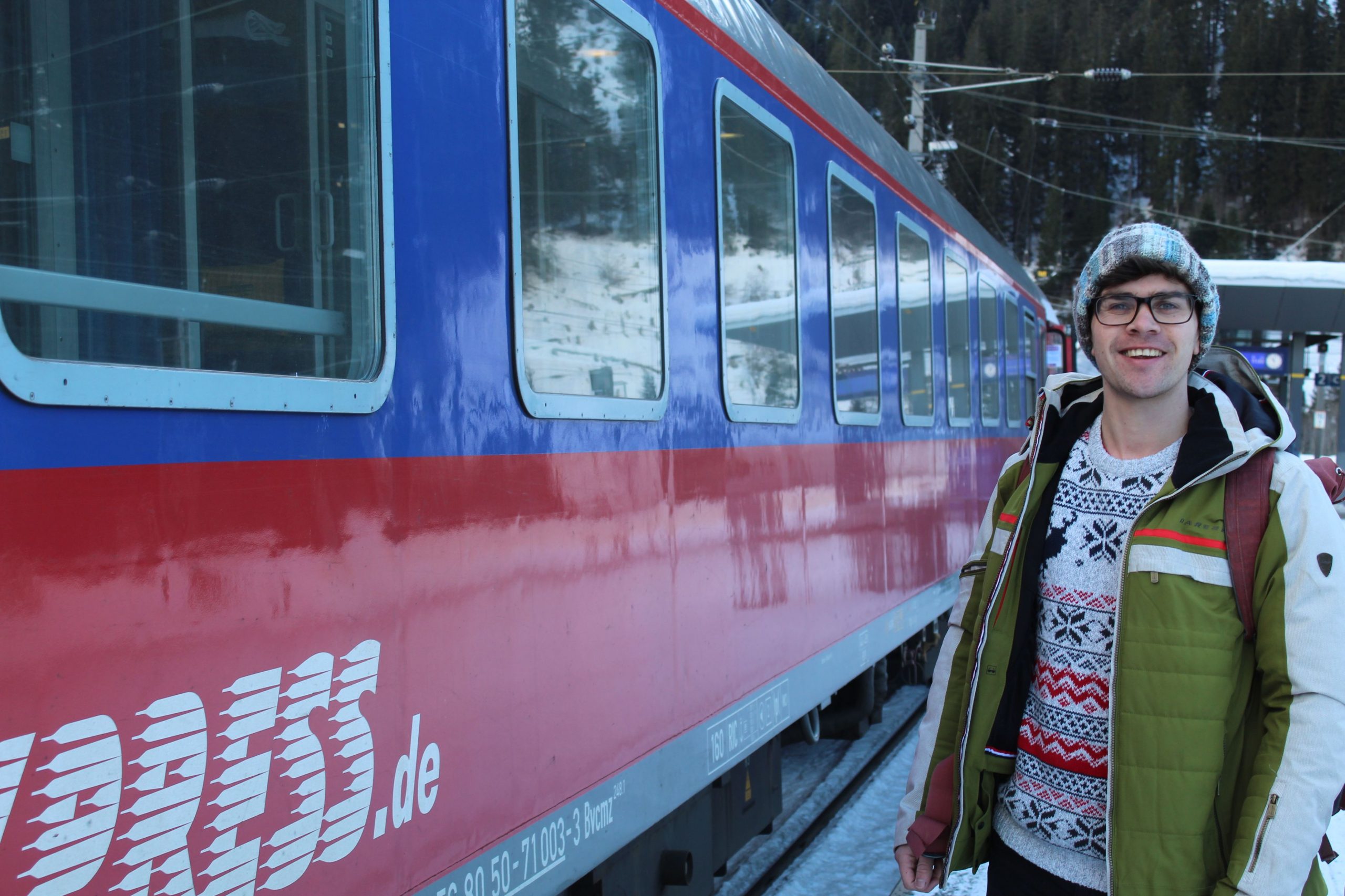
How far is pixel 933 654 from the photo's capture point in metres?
8.17

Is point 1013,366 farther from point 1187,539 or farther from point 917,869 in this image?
point 1187,539

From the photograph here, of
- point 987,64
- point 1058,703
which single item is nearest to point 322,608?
point 1058,703

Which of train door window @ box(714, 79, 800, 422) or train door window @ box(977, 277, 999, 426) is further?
train door window @ box(977, 277, 999, 426)

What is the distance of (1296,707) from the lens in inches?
71.0

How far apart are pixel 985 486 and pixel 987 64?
267ft

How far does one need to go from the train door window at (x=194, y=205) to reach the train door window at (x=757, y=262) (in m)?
1.72

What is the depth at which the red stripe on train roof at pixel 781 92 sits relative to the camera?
11.6ft

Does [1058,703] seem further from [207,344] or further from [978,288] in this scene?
[978,288]

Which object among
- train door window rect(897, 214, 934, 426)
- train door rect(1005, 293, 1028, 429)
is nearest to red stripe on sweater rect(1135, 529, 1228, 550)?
train door window rect(897, 214, 934, 426)

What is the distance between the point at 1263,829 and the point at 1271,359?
2418cm

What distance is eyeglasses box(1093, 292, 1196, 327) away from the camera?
6.67ft

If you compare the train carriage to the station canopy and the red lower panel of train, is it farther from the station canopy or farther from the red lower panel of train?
the station canopy

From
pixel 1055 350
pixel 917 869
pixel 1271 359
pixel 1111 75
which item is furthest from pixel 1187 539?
pixel 1271 359

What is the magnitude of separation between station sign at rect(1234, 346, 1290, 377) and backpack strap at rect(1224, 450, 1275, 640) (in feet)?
75.8
